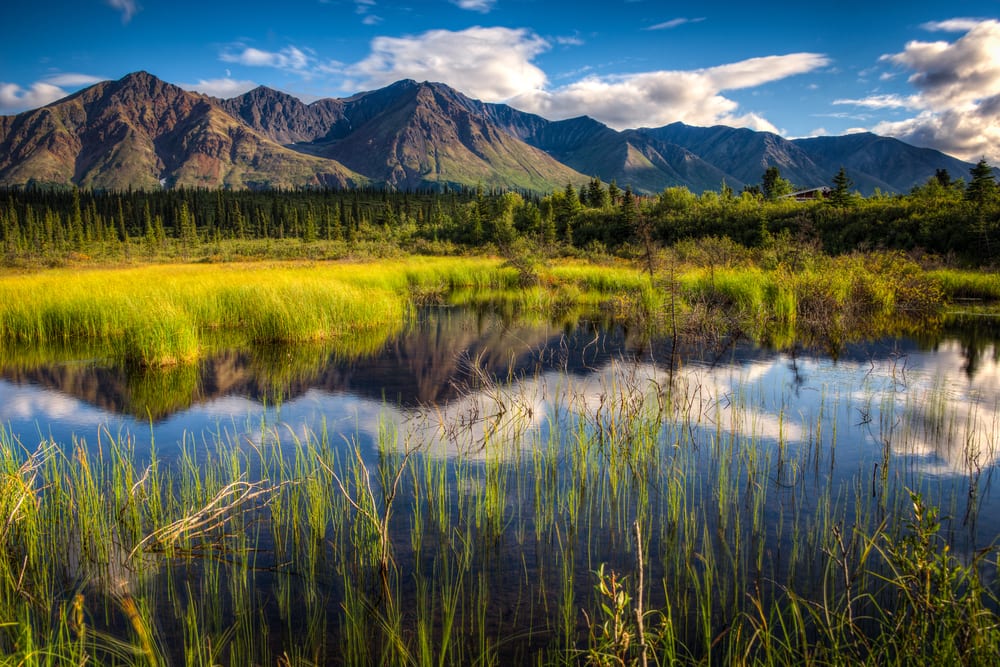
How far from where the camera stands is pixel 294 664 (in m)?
3.50

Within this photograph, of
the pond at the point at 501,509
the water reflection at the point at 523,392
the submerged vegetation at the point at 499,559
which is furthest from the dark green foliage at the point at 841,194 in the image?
the submerged vegetation at the point at 499,559

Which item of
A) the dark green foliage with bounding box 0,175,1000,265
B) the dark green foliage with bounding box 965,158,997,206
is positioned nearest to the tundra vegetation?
the dark green foliage with bounding box 0,175,1000,265

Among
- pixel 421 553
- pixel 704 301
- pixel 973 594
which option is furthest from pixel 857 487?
pixel 704 301

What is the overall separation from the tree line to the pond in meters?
4.36

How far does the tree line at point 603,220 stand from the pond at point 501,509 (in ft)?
14.3

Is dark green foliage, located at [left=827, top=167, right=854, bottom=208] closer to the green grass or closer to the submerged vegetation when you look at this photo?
the green grass

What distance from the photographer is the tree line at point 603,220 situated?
2847cm

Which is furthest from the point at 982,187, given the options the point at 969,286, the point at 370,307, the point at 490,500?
the point at 490,500

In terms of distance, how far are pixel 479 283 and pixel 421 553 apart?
85.7ft

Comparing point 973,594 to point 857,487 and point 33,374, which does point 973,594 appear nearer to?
point 857,487

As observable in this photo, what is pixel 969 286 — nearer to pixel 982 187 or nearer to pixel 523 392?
pixel 982 187

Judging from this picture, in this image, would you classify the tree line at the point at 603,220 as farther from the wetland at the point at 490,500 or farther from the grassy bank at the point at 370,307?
the wetland at the point at 490,500

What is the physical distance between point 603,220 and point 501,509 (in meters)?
49.0

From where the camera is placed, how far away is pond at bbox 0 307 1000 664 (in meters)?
3.86
